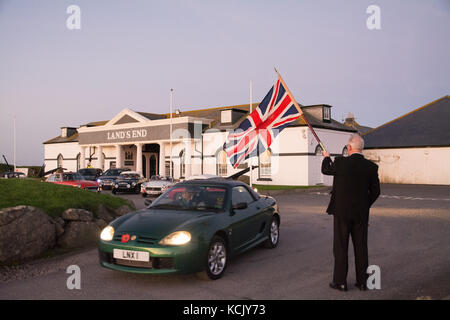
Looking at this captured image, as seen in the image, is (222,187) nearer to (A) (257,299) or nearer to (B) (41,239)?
(A) (257,299)

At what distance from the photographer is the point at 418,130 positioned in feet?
117

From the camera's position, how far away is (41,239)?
7449mm

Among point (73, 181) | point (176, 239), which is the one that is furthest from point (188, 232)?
point (73, 181)

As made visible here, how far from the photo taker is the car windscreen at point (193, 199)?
6406 millimetres

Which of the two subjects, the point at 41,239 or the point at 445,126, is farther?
the point at 445,126

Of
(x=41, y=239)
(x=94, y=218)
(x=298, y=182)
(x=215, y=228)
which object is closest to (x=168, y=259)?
(x=215, y=228)

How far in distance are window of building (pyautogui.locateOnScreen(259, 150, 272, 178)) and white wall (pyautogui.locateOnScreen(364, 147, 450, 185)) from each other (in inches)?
457

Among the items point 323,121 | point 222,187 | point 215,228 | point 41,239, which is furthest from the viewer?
point 323,121

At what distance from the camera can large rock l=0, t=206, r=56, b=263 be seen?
6.86 meters

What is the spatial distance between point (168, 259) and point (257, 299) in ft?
4.26

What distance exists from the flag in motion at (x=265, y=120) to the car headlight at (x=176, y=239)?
24.3 ft

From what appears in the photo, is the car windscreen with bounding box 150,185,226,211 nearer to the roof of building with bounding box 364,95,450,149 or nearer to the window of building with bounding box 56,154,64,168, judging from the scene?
the roof of building with bounding box 364,95,450,149

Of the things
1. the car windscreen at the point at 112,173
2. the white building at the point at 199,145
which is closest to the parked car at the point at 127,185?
the car windscreen at the point at 112,173

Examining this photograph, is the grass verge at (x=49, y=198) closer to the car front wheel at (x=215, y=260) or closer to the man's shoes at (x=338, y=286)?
the car front wheel at (x=215, y=260)
